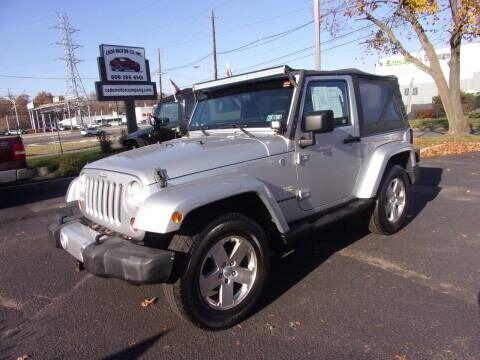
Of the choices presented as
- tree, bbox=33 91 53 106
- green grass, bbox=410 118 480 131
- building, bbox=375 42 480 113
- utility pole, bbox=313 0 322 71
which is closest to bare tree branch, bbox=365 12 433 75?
utility pole, bbox=313 0 322 71

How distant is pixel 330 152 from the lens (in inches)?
170

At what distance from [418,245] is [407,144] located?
1381 millimetres

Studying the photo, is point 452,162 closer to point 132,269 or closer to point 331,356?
point 331,356

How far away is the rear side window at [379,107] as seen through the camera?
4.95 meters

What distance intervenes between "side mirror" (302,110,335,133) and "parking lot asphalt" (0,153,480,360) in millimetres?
1445

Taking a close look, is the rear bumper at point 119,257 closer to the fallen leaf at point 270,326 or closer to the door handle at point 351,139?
the fallen leaf at point 270,326

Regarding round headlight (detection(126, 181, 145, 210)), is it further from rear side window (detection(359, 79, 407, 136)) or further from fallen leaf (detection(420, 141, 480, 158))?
fallen leaf (detection(420, 141, 480, 158))

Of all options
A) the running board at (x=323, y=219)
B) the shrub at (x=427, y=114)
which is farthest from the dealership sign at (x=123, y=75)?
the shrub at (x=427, y=114)

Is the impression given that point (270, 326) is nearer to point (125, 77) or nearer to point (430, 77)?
point (125, 77)

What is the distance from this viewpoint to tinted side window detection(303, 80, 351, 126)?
418cm

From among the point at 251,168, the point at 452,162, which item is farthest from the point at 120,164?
the point at 452,162

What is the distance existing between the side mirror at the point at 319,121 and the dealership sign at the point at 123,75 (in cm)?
1332

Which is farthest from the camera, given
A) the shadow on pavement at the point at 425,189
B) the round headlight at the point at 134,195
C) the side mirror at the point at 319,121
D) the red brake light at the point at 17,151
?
the red brake light at the point at 17,151

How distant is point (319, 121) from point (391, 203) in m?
2.13
